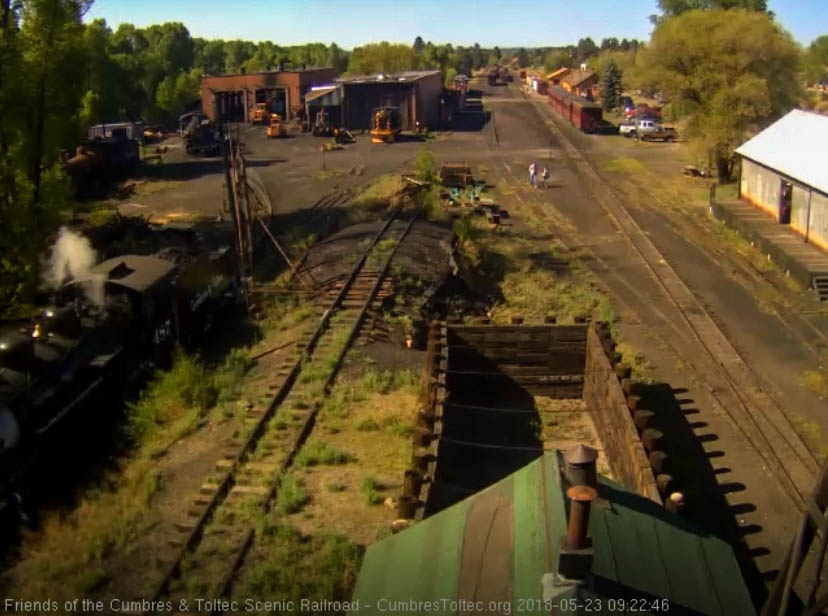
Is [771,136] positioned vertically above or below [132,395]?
above

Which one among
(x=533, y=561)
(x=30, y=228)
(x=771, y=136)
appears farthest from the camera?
(x=771, y=136)

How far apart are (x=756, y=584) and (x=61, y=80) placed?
18.5 meters

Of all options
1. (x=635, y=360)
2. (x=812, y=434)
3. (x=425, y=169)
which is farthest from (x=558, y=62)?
(x=812, y=434)

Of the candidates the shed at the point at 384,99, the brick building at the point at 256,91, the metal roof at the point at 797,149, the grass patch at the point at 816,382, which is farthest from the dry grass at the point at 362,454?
the brick building at the point at 256,91

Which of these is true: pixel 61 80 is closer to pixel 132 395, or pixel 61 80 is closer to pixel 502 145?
pixel 132 395

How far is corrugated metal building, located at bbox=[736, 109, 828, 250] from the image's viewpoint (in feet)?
80.4

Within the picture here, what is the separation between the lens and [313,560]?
9258 mm

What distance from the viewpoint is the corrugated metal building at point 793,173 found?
24.5m

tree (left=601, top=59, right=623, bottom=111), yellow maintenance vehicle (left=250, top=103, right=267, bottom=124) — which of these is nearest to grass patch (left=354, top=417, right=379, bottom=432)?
yellow maintenance vehicle (left=250, top=103, right=267, bottom=124)

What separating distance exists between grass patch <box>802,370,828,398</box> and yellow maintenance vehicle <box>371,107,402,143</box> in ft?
138

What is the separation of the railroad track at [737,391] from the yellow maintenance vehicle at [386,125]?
32.3 metres

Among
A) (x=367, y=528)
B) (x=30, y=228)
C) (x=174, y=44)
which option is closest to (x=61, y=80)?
(x=30, y=228)

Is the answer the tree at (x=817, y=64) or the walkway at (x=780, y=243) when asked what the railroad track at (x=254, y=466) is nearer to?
the walkway at (x=780, y=243)

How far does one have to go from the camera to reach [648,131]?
180 ft
